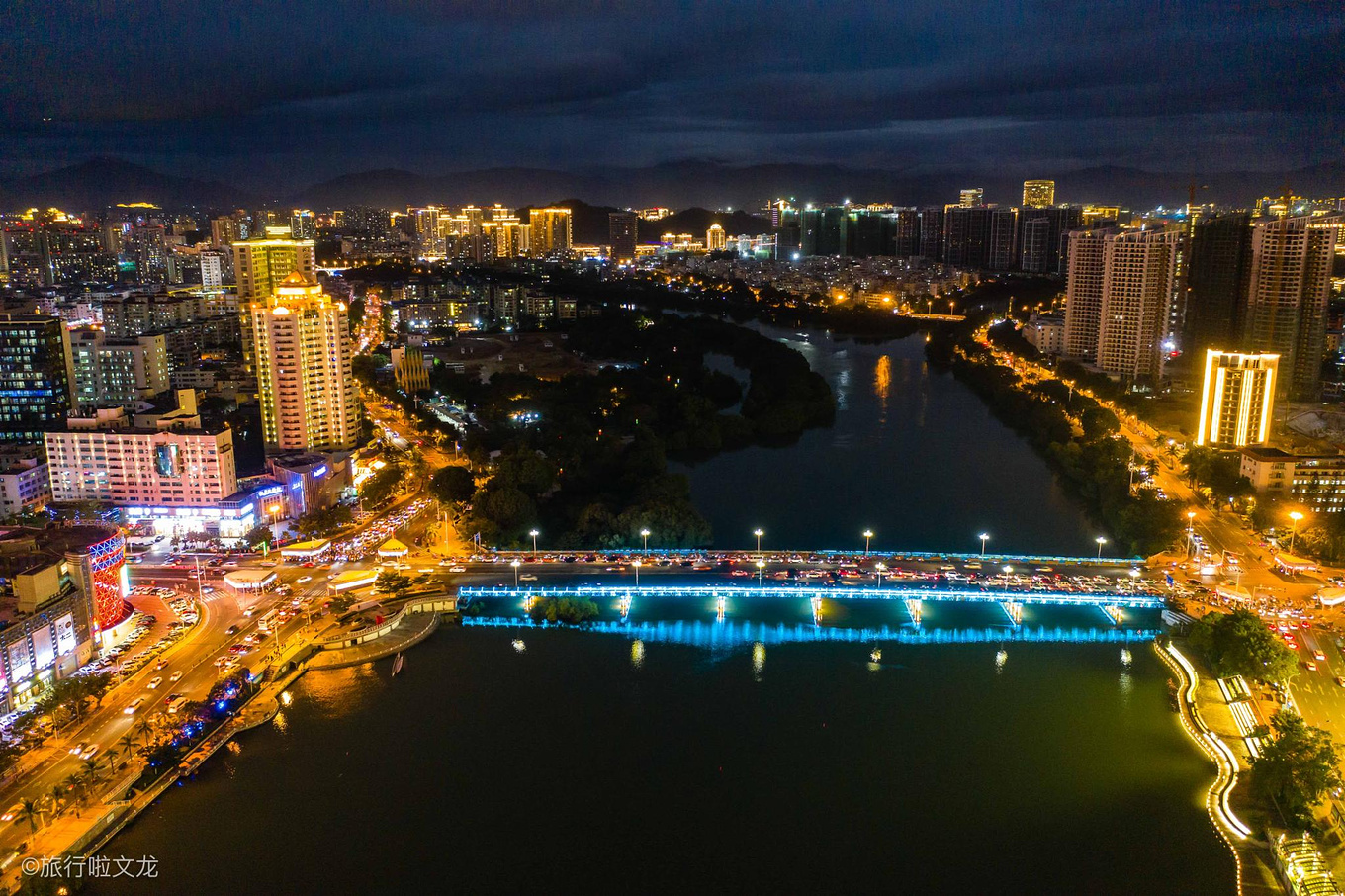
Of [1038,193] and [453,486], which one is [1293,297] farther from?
[1038,193]

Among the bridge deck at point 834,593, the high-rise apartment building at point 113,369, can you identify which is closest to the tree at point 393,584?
the bridge deck at point 834,593

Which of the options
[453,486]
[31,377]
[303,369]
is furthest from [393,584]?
[31,377]

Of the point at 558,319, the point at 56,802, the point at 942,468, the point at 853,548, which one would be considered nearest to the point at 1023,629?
the point at 853,548

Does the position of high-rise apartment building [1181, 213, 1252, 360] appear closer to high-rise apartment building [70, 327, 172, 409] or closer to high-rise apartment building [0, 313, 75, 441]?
high-rise apartment building [70, 327, 172, 409]

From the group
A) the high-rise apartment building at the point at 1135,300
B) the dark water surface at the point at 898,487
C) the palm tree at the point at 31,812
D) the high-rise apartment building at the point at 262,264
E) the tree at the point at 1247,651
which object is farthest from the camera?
the high-rise apartment building at the point at 262,264

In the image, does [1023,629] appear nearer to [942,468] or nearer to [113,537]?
[942,468]

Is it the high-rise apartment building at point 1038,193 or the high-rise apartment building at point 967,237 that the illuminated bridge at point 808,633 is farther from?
the high-rise apartment building at point 1038,193

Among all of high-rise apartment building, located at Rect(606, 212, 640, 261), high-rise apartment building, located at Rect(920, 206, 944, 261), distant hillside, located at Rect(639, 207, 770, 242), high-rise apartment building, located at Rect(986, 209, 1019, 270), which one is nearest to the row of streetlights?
high-rise apartment building, located at Rect(986, 209, 1019, 270)

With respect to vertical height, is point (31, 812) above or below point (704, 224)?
below
